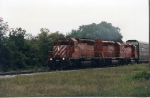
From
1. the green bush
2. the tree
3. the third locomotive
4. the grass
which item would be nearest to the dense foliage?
the third locomotive

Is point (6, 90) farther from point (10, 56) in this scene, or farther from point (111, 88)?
point (10, 56)

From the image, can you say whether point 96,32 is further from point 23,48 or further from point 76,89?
point 76,89

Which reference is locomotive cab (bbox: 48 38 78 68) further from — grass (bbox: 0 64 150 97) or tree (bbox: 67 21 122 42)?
grass (bbox: 0 64 150 97)

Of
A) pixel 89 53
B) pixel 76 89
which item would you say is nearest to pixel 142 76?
pixel 76 89

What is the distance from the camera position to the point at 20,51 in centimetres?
2206

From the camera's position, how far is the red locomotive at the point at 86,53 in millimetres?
21562

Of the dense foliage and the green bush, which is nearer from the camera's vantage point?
the green bush

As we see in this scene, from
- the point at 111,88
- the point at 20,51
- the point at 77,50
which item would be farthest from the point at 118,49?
the point at 111,88

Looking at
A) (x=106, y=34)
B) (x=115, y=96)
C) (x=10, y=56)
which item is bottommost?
(x=115, y=96)

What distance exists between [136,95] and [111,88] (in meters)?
1.08

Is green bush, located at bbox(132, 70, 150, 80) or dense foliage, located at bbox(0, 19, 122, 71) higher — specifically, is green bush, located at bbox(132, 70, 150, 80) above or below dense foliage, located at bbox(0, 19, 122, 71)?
below

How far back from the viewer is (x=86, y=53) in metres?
23.5

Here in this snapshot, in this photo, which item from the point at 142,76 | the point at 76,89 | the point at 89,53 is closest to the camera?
the point at 76,89

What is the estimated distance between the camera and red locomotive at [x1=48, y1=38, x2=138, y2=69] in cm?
2156
